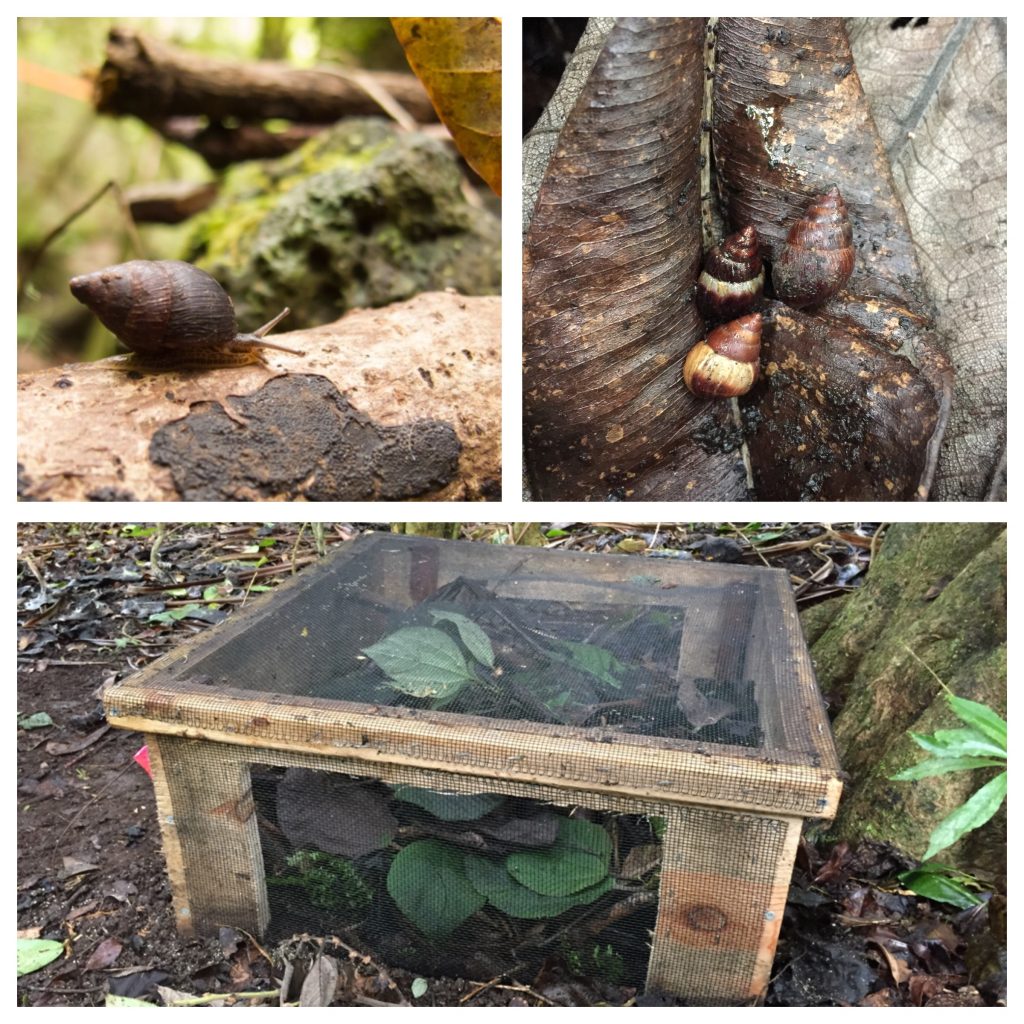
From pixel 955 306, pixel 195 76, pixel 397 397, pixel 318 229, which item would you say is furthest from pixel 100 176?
pixel 955 306

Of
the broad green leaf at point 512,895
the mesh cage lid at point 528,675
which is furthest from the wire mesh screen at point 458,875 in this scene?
the mesh cage lid at point 528,675

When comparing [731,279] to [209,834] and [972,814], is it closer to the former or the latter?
[972,814]

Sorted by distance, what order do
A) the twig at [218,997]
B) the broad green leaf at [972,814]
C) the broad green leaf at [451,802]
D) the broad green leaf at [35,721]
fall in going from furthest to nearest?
1. the broad green leaf at [35,721]
2. the twig at [218,997]
3. the broad green leaf at [451,802]
4. the broad green leaf at [972,814]

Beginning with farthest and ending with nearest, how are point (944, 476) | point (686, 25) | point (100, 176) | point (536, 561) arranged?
point (100, 176) < point (536, 561) < point (944, 476) < point (686, 25)

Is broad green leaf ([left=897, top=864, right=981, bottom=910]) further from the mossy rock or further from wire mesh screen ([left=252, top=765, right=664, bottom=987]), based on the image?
the mossy rock

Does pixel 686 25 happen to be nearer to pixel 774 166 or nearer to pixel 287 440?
pixel 774 166

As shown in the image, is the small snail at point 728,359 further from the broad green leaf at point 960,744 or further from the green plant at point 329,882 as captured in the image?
the green plant at point 329,882

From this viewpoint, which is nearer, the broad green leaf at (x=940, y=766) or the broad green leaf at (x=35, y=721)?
the broad green leaf at (x=940, y=766)
